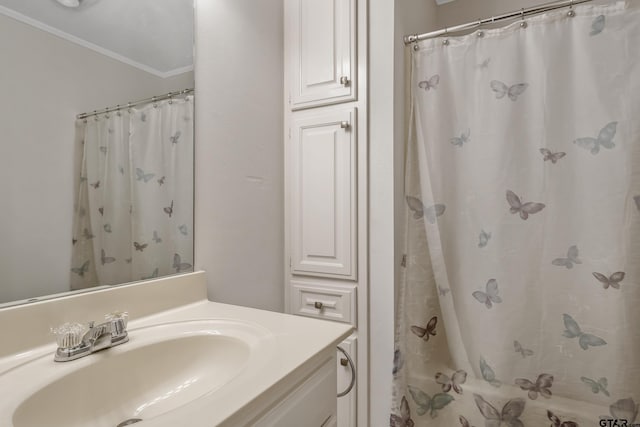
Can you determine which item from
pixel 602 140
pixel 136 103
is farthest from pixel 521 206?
pixel 136 103

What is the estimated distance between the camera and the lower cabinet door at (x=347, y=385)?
1.35 metres

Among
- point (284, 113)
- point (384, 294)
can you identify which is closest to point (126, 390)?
point (384, 294)

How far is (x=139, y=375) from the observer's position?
2.37 ft

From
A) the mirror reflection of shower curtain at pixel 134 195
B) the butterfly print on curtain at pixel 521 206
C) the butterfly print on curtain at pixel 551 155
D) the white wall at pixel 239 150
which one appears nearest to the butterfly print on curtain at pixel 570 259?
the butterfly print on curtain at pixel 521 206

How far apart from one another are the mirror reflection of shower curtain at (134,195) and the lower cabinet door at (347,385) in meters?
0.75

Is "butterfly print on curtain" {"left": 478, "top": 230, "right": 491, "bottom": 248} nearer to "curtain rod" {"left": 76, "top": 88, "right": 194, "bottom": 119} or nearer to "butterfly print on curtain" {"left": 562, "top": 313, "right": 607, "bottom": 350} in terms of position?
"butterfly print on curtain" {"left": 562, "top": 313, "right": 607, "bottom": 350}

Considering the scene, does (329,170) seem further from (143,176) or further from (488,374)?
(488,374)

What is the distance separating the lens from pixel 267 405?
56 centimetres

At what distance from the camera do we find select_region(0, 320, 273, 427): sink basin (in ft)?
1.86

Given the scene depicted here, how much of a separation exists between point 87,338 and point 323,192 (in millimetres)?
972

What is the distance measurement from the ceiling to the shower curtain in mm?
956

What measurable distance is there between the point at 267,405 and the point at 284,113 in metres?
1.27

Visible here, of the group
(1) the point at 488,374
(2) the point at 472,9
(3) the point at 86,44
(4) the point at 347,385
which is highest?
(2) the point at 472,9

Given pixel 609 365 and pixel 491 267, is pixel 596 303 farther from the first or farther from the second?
pixel 491 267
